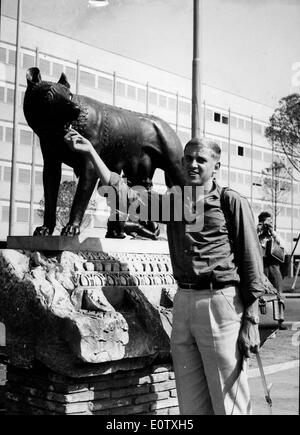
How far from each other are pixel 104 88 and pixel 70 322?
25.1m

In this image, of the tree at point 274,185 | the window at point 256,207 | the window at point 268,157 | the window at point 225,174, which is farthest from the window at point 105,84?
the window at point 256,207

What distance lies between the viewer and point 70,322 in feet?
12.0

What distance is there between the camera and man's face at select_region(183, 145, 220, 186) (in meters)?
3.11

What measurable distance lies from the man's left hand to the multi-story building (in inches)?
813

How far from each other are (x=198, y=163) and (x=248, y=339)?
995 mm

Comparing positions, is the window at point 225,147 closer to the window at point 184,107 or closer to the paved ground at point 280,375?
the window at point 184,107

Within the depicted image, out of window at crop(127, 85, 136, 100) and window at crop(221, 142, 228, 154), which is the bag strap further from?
window at crop(221, 142, 228, 154)

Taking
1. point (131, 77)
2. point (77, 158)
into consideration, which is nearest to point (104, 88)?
point (131, 77)

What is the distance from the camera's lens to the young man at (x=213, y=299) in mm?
2980

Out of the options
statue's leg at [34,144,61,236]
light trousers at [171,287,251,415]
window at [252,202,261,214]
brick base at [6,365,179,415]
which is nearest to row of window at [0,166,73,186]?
window at [252,202,261,214]

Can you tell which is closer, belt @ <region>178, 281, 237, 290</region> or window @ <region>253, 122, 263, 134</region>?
belt @ <region>178, 281, 237, 290</region>

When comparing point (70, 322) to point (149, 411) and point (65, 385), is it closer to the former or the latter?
point (65, 385)

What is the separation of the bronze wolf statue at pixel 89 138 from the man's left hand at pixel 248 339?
69.3 inches

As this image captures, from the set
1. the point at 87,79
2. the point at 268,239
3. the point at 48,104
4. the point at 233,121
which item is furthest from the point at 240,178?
the point at 48,104
